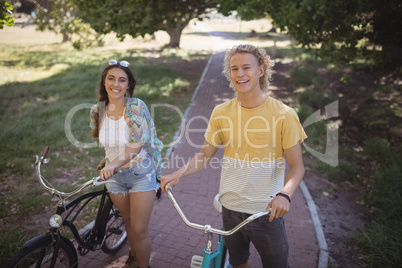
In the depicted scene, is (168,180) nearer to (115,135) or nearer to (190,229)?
(115,135)

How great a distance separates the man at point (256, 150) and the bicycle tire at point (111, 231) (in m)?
1.50

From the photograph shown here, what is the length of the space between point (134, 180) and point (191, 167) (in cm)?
85

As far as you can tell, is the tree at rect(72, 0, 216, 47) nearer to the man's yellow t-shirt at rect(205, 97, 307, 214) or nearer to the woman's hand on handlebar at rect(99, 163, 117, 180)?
the woman's hand on handlebar at rect(99, 163, 117, 180)

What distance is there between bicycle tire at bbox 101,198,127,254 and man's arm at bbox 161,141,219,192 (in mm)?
1409

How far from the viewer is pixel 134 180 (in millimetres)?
3066

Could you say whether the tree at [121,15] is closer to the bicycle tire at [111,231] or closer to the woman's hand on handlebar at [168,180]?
the bicycle tire at [111,231]

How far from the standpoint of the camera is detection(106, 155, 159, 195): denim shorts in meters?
3.05

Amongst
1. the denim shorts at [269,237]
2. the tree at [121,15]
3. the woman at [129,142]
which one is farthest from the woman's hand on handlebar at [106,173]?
the tree at [121,15]

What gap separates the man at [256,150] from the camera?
2.26m

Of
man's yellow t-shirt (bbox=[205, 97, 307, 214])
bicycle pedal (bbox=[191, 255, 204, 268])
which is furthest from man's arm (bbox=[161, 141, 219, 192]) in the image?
bicycle pedal (bbox=[191, 255, 204, 268])

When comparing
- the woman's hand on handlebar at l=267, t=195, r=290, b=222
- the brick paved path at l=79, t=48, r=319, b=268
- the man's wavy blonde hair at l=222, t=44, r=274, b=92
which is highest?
the man's wavy blonde hair at l=222, t=44, r=274, b=92

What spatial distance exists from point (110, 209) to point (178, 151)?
3.64 meters

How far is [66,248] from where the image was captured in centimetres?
291

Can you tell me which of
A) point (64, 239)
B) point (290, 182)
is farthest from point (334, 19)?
point (64, 239)
